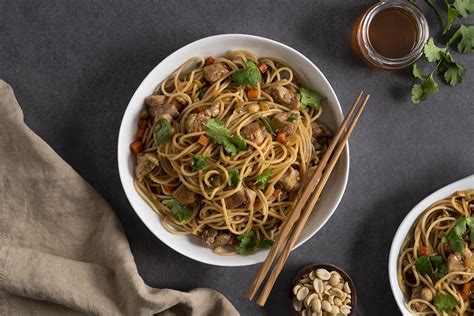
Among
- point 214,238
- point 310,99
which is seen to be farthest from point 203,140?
point 310,99

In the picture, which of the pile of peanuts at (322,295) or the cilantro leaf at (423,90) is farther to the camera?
the cilantro leaf at (423,90)

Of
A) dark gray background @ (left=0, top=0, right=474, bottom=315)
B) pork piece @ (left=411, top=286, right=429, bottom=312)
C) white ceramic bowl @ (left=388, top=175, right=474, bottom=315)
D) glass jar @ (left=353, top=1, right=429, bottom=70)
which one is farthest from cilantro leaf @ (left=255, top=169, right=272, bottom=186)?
pork piece @ (left=411, top=286, right=429, bottom=312)

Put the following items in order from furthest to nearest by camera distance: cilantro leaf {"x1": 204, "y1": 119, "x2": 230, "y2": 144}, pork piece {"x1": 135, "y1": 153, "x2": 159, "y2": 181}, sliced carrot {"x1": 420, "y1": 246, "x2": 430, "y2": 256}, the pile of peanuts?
sliced carrot {"x1": 420, "y1": 246, "x2": 430, "y2": 256}
the pile of peanuts
pork piece {"x1": 135, "y1": 153, "x2": 159, "y2": 181}
cilantro leaf {"x1": 204, "y1": 119, "x2": 230, "y2": 144}

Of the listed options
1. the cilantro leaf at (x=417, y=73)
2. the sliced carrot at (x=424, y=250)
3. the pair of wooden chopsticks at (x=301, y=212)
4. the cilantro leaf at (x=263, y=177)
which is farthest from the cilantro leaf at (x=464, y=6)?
the cilantro leaf at (x=263, y=177)

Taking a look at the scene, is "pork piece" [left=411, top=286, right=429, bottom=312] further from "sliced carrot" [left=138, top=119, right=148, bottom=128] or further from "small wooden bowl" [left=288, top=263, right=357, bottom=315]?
"sliced carrot" [left=138, top=119, right=148, bottom=128]

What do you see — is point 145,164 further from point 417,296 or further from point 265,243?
point 417,296

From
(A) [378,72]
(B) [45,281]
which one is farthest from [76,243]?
(A) [378,72]

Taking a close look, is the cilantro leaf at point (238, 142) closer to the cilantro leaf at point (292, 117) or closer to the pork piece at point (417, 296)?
the cilantro leaf at point (292, 117)
